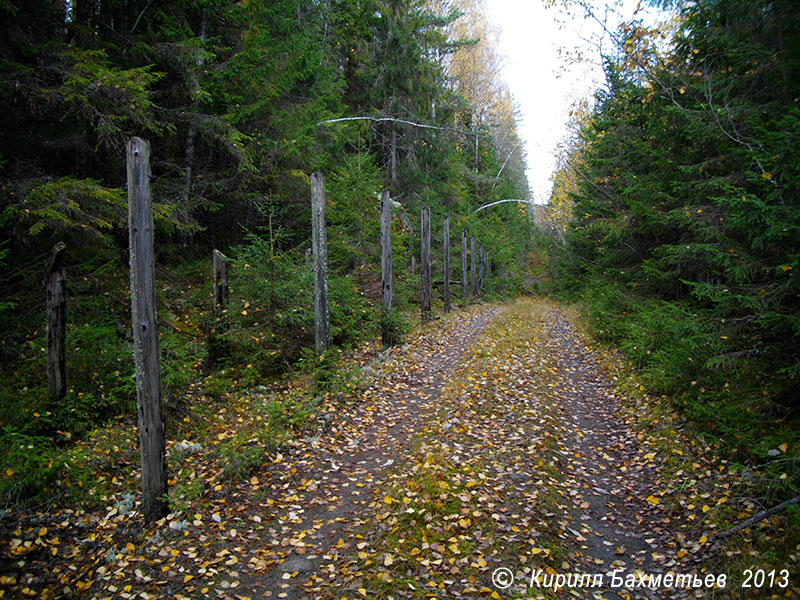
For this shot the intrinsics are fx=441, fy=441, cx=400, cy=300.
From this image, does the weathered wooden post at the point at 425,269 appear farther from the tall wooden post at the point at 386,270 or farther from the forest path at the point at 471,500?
the forest path at the point at 471,500

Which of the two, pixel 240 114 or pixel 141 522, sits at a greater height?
pixel 240 114

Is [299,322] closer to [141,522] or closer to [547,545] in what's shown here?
[141,522]

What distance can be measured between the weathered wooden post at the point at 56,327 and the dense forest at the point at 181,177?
0.21 metres

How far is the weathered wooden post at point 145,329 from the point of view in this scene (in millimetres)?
4746

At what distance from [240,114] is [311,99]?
13.4 feet

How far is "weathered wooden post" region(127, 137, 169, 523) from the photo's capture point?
15.6ft

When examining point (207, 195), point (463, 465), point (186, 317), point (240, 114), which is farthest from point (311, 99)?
point (463, 465)

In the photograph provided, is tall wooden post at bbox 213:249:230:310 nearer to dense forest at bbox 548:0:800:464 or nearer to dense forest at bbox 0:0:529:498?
dense forest at bbox 0:0:529:498

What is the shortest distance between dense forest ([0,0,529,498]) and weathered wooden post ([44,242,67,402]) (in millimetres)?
206

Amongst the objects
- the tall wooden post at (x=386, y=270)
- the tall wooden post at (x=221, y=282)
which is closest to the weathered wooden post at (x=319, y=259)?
the tall wooden post at (x=221, y=282)

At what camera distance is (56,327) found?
22.4 feet

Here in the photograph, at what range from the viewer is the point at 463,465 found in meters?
5.82

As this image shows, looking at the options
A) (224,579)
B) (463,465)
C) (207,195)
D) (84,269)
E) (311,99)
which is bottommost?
(224,579)

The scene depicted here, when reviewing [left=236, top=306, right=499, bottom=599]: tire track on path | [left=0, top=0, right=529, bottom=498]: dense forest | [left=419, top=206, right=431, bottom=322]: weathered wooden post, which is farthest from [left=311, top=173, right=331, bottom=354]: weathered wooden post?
[left=419, top=206, right=431, bottom=322]: weathered wooden post
